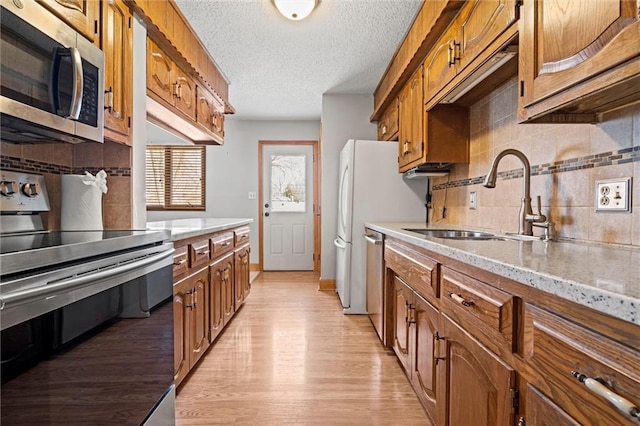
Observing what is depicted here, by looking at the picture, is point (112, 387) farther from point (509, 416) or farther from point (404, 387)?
point (404, 387)

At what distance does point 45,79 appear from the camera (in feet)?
3.91

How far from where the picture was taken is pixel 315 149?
5512 millimetres

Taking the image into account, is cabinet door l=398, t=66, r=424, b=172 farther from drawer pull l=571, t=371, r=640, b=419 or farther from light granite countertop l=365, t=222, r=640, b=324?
Result: drawer pull l=571, t=371, r=640, b=419

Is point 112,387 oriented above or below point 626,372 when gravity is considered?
below

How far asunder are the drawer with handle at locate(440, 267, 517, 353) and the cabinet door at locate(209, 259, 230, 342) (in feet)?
5.31

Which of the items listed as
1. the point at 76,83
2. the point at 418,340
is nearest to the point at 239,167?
the point at 76,83

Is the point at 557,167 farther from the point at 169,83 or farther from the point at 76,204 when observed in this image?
the point at 169,83

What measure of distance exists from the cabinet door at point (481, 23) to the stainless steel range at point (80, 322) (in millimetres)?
1627

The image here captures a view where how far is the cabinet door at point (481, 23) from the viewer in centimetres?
134

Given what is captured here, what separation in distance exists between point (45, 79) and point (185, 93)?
1.40 meters

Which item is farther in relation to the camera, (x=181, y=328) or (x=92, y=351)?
(x=181, y=328)

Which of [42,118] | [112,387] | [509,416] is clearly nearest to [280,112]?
[42,118]

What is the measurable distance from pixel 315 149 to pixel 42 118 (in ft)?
14.7

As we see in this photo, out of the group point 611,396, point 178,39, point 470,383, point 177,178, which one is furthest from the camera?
point 177,178
